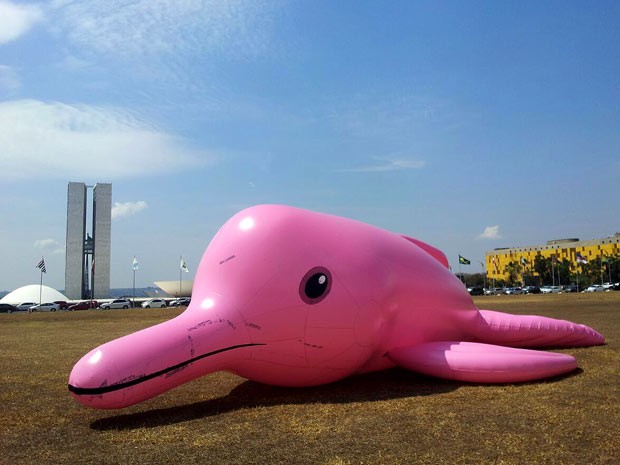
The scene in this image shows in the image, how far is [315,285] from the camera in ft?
23.6

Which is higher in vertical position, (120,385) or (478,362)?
(120,385)

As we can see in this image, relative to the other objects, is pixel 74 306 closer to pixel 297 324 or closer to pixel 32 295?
pixel 32 295

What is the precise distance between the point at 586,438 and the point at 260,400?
374 centimetres

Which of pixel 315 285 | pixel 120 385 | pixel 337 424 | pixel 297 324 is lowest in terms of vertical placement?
pixel 337 424

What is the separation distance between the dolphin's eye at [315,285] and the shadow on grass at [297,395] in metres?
1.28

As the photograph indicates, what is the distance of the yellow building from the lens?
100050 mm

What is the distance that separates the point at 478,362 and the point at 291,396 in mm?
2572

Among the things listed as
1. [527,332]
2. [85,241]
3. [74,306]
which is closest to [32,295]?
[85,241]

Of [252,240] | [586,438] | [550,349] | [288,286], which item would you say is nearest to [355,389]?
[288,286]

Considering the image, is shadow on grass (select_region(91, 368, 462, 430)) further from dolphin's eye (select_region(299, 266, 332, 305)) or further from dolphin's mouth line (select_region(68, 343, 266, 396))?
dolphin's eye (select_region(299, 266, 332, 305))

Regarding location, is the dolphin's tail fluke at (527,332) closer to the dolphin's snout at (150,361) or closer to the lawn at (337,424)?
the lawn at (337,424)

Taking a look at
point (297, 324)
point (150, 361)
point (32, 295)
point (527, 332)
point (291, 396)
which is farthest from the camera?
point (32, 295)

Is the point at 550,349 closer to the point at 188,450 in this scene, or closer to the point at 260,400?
the point at 260,400

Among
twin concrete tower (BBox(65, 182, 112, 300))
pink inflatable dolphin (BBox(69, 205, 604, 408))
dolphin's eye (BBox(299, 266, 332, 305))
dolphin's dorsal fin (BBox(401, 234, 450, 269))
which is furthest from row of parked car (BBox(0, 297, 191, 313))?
dolphin's eye (BBox(299, 266, 332, 305))
